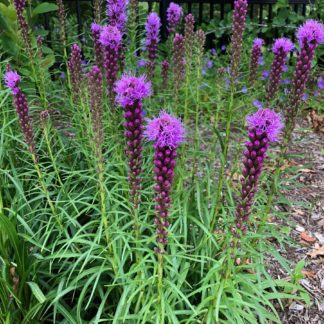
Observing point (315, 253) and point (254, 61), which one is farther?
point (315, 253)

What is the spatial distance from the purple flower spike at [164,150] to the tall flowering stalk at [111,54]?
32.8 inches

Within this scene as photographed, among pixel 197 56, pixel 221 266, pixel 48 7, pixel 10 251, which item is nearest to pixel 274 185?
pixel 221 266

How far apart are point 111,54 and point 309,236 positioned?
8.16ft

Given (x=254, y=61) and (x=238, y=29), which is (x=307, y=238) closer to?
(x=254, y=61)

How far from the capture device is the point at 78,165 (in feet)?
12.0

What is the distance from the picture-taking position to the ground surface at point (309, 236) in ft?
11.0

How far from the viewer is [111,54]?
2.83m

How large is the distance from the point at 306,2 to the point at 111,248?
6759 mm

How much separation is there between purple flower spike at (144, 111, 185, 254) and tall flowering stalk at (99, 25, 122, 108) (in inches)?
32.8

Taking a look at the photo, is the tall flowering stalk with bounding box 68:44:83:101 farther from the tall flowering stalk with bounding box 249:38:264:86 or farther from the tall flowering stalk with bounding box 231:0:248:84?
the tall flowering stalk with bounding box 249:38:264:86

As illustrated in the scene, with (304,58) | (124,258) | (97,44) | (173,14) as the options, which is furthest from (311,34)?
(124,258)

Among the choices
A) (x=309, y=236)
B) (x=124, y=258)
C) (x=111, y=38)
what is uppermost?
(x=111, y=38)

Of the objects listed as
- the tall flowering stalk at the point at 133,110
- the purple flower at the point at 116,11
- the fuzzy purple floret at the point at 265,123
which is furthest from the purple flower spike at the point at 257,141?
the purple flower at the point at 116,11

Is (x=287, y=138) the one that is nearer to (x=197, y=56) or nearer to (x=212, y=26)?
(x=197, y=56)
